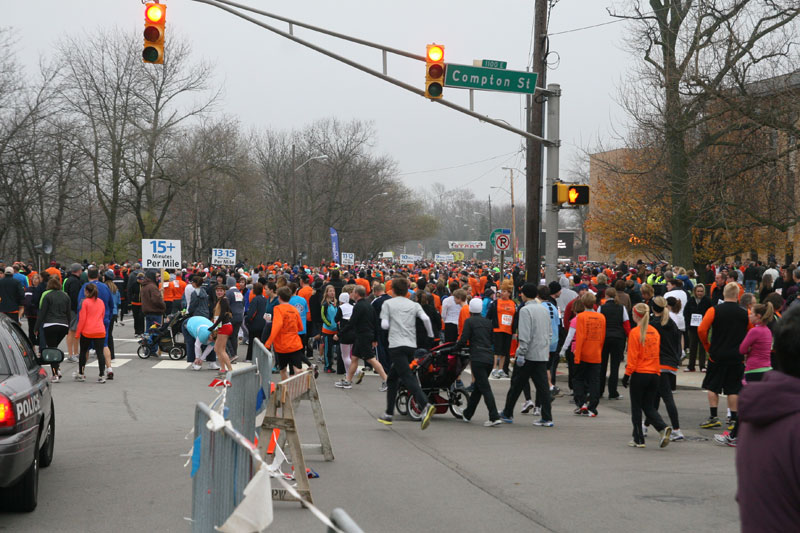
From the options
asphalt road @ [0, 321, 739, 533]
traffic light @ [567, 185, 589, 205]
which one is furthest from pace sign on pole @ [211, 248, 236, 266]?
asphalt road @ [0, 321, 739, 533]

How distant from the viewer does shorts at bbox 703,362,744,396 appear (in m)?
10.8

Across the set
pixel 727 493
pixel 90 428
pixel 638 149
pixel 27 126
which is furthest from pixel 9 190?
pixel 727 493

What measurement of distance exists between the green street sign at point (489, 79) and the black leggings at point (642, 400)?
22.1 feet

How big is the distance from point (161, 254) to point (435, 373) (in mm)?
19461

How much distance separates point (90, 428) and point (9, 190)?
102ft

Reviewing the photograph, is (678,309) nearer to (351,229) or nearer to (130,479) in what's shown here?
(130,479)

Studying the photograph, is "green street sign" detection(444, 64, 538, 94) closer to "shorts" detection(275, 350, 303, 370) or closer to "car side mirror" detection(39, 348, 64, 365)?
"shorts" detection(275, 350, 303, 370)

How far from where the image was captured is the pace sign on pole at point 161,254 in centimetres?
2898

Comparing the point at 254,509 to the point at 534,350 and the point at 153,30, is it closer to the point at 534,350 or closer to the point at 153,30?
the point at 534,350

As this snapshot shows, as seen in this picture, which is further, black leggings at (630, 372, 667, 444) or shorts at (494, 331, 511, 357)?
shorts at (494, 331, 511, 357)

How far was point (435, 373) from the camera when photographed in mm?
11891

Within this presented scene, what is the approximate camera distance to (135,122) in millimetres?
Result: 47156

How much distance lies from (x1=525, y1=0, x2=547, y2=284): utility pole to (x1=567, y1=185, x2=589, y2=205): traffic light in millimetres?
2097

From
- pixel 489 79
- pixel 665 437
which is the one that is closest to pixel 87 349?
pixel 489 79
